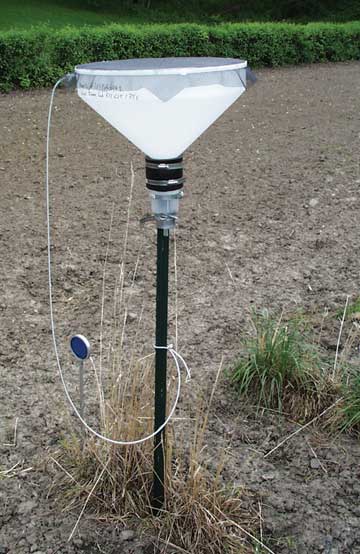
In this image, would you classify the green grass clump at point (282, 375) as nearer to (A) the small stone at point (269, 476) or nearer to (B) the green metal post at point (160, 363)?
(A) the small stone at point (269, 476)

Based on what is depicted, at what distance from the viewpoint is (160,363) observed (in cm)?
210

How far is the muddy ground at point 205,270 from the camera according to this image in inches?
93.1

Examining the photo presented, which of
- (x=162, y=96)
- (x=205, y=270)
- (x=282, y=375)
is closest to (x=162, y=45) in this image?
(x=205, y=270)

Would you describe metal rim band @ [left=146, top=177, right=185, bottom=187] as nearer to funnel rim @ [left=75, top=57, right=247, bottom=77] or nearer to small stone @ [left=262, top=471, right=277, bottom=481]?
funnel rim @ [left=75, top=57, right=247, bottom=77]

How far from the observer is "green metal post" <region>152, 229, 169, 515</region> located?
6.56 ft

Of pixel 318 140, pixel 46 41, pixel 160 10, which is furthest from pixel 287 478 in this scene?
pixel 160 10

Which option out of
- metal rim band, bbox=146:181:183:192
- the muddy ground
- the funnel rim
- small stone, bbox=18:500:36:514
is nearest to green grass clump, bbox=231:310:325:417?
the muddy ground

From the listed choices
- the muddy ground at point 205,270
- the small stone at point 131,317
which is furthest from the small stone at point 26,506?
the small stone at point 131,317

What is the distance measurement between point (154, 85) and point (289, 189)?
3.96 m

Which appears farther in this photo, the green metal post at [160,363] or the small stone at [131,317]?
the small stone at [131,317]

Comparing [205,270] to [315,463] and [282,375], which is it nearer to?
[282,375]

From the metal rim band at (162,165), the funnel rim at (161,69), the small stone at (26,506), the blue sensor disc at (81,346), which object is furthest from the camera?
the small stone at (26,506)

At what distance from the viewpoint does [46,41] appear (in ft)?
31.9

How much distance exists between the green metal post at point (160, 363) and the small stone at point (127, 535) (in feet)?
0.35
